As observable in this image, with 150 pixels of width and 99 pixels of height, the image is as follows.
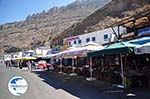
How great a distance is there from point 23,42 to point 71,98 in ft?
393

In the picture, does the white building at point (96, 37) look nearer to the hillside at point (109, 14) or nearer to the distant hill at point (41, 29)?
the hillside at point (109, 14)

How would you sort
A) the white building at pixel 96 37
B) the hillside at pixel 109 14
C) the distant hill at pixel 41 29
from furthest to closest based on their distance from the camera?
the distant hill at pixel 41 29 → the hillside at pixel 109 14 → the white building at pixel 96 37

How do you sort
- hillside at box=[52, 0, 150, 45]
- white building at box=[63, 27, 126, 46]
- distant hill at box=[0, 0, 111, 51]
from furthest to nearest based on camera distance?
distant hill at box=[0, 0, 111, 51] → hillside at box=[52, 0, 150, 45] → white building at box=[63, 27, 126, 46]

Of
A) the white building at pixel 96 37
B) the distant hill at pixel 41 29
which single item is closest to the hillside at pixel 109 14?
the white building at pixel 96 37

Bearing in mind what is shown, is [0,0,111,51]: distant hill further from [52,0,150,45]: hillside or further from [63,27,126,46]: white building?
[63,27,126,46]: white building

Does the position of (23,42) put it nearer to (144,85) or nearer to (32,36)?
(32,36)

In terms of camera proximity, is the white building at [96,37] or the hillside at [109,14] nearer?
the white building at [96,37]

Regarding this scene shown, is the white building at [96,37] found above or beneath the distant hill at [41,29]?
beneath

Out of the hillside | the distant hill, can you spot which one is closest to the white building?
the hillside

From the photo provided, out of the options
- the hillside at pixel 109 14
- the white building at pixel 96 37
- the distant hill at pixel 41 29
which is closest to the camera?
the white building at pixel 96 37

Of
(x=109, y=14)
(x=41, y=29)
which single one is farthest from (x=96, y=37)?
(x=41, y=29)

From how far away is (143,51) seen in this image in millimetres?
11180

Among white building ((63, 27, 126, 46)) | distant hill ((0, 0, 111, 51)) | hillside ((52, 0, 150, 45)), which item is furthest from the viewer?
distant hill ((0, 0, 111, 51))

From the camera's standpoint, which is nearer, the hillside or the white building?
the white building
